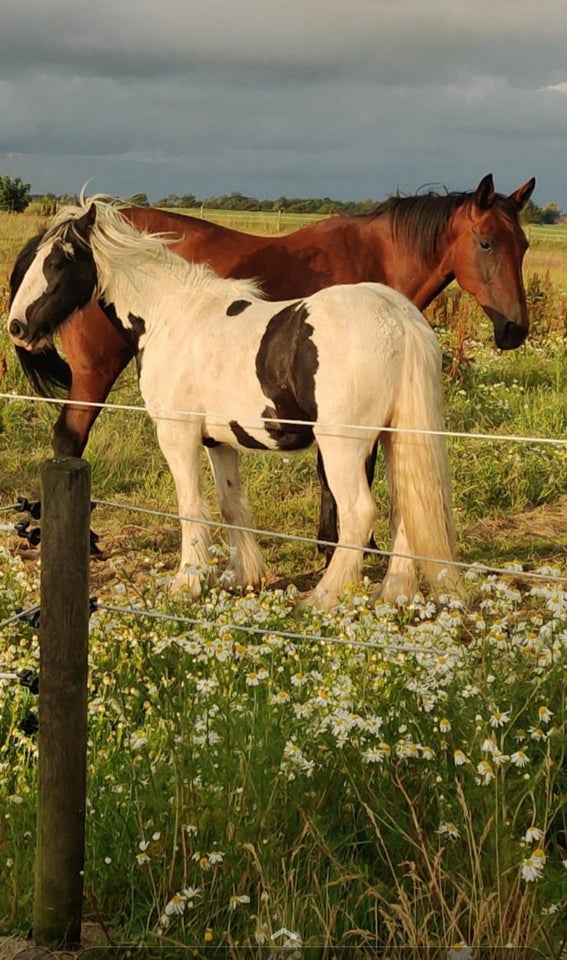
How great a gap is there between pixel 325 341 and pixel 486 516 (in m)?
2.94

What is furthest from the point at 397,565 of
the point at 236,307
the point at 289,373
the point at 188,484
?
the point at 236,307

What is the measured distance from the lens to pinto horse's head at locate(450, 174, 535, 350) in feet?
23.2

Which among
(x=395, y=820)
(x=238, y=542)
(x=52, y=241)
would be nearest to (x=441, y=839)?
(x=395, y=820)

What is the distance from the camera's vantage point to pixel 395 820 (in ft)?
10.4

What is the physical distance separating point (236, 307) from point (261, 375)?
21.6 inches

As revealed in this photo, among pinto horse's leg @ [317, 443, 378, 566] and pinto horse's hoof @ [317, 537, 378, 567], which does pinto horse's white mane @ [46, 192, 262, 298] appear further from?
pinto horse's hoof @ [317, 537, 378, 567]

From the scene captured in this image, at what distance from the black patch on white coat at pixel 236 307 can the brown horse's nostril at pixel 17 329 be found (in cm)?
128

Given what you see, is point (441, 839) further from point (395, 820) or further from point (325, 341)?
point (325, 341)

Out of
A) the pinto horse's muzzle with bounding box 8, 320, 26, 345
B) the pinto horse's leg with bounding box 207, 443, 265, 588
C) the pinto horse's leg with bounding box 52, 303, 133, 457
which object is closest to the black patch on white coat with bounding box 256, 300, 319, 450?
the pinto horse's leg with bounding box 207, 443, 265, 588

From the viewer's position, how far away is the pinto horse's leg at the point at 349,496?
564 centimetres

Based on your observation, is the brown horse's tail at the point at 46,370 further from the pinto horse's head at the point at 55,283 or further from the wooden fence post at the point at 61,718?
the wooden fence post at the point at 61,718

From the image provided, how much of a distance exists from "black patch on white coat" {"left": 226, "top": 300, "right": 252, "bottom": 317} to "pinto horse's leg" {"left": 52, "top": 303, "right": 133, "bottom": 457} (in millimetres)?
1476

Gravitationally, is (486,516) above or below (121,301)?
below

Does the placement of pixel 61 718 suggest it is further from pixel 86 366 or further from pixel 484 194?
pixel 484 194
